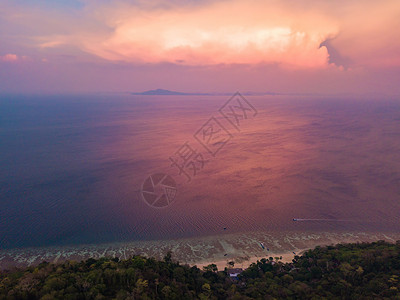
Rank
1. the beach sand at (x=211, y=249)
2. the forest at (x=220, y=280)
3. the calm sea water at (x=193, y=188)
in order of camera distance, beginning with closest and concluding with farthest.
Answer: the forest at (x=220, y=280), the beach sand at (x=211, y=249), the calm sea water at (x=193, y=188)

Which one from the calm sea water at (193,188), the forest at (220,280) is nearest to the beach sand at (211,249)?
the calm sea water at (193,188)

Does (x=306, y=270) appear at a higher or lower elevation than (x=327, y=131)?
lower

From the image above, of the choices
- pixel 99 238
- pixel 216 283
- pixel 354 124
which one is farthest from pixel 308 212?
pixel 354 124

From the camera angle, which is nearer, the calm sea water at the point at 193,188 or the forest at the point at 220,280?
the forest at the point at 220,280

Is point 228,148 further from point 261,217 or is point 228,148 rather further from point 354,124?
point 354,124

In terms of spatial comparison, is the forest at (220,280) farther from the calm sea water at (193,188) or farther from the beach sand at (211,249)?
the calm sea water at (193,188)

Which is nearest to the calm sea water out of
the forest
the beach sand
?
the beach sand

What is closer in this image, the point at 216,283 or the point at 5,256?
the point at 216,283

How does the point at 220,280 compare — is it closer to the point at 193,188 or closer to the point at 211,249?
the point at 211,249
